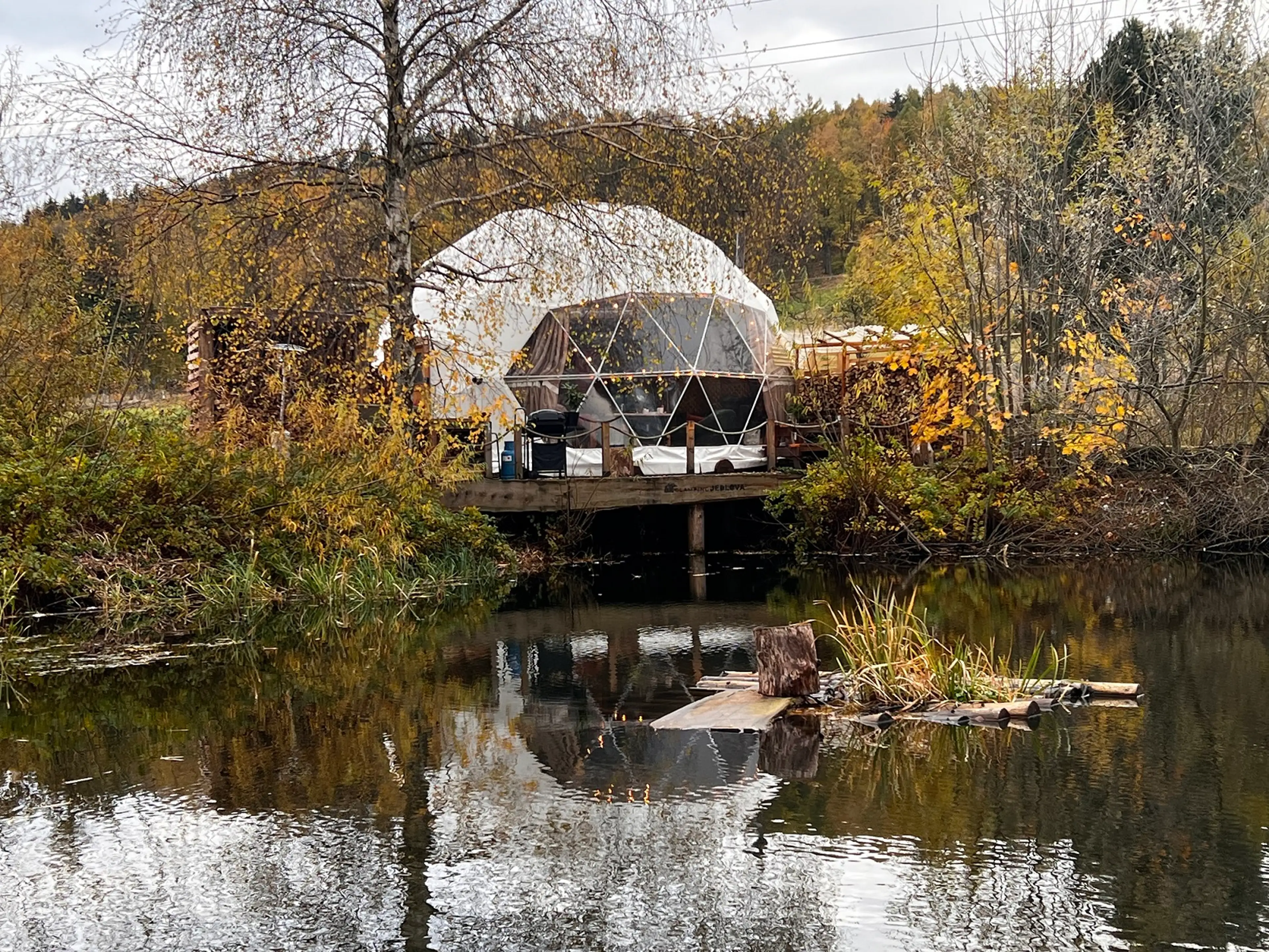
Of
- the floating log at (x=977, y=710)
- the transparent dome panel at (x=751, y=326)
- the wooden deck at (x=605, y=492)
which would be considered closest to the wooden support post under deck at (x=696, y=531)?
the wooden deck at (x=605, y=492)

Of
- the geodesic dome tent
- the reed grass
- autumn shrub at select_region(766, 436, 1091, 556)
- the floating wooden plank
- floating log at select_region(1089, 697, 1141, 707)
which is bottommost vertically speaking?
floating log at select_region(1089, 697, 1141, 707)

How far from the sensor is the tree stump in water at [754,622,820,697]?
8406 millimetres

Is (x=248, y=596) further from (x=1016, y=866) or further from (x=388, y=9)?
(x=1016, y=866)

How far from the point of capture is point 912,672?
27.6 ft

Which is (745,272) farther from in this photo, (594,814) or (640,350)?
(594,814)

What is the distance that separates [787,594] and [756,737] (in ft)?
23.1

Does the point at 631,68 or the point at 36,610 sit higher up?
the point at 631,68

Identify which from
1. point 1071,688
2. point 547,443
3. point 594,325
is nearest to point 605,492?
point 547,443

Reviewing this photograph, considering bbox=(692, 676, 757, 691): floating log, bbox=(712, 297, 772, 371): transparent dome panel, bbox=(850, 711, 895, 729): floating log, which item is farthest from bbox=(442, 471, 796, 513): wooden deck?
bbox=(850, 711, 895, 729): floating log

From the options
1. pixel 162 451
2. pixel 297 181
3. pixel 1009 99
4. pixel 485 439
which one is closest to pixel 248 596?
pixel 162 451

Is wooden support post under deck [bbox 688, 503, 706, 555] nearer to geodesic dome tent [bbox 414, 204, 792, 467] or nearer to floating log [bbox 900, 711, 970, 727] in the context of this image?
geodesic dome tent [bbox 414, 204, 792, 467]

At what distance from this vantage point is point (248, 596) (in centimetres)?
1333

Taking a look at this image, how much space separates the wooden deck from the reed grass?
8369 mm

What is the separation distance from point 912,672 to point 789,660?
2.50 ft
